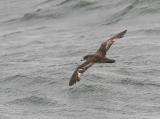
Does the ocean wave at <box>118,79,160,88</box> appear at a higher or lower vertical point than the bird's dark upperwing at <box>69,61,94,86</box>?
lower

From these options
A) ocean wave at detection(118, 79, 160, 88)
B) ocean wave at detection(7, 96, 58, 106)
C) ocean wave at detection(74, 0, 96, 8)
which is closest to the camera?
ocean wave at detection(7, 96, 58, 106)

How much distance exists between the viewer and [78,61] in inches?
656

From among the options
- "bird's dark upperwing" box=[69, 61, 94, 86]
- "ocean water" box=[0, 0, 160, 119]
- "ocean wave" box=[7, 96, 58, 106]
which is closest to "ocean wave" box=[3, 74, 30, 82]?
"ocean water" box=[0, 0, 160, 119]

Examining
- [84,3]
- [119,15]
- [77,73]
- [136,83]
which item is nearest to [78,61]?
[136,83]

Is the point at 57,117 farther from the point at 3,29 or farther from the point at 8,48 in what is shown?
the point at 3,29

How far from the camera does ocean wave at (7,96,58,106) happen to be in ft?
43.8

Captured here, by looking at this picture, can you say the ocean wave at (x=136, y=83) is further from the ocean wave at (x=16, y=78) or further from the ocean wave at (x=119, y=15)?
the ocean wave at (x=119, y=15)

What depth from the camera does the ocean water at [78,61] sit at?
41.8 feet

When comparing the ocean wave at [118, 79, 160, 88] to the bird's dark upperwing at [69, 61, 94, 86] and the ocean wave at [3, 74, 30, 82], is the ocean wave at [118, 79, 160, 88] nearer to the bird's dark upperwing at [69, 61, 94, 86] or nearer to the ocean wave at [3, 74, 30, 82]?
the bird's dark upperwing at [69, 61, 94, 86]

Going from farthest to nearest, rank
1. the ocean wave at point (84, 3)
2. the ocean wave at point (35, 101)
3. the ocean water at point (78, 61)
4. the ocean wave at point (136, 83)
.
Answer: the ocean wave at point (84, 3), the ocean wave at point (136, 83), the ocean wave at point (35, 101), the ocean water at point (78, 61)

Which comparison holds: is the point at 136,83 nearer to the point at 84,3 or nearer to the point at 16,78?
the point at 16,78

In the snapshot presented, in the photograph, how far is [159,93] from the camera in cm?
1285

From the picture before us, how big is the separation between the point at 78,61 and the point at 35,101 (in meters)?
3.28

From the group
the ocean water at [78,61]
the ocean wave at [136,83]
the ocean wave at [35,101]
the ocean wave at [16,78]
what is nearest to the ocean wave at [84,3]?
the ocean water at [78,61]
